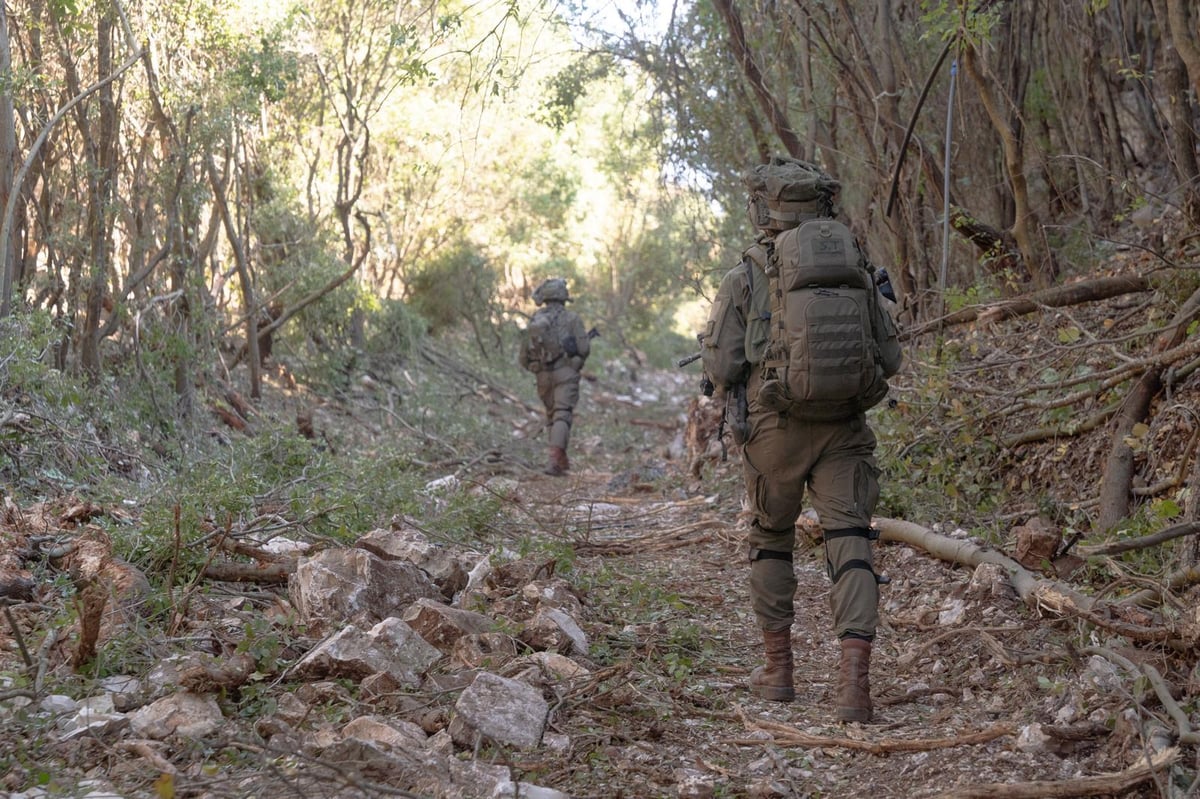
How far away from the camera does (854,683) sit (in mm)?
3656

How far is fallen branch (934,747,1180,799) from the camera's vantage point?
8.68 feet

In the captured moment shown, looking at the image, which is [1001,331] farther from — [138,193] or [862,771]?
[138,193]

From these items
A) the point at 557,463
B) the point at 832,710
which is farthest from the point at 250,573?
the point at 557,463

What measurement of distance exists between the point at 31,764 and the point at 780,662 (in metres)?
2.35

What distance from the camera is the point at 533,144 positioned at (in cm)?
1709

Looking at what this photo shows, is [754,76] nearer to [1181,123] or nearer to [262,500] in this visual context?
[1181,123]

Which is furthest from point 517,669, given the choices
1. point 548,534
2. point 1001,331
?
point 1001,331

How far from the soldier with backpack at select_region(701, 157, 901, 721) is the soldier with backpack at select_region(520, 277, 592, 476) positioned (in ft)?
20.9

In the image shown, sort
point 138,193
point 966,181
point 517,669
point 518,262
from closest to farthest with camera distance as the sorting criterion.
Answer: point 517,669
point 966,181
point 138,193
point 518,262

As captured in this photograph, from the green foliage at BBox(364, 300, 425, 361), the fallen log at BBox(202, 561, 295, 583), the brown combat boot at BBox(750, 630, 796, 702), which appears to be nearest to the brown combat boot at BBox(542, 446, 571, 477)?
the green foliage at BBox(364, 300, 425, 361)

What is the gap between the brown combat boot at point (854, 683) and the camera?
3.64 metres

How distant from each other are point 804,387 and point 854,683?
3.16ft

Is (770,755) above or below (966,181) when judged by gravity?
below

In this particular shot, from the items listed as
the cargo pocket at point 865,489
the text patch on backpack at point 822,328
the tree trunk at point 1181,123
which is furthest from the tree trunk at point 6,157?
the tree trunk at point 1181,123
